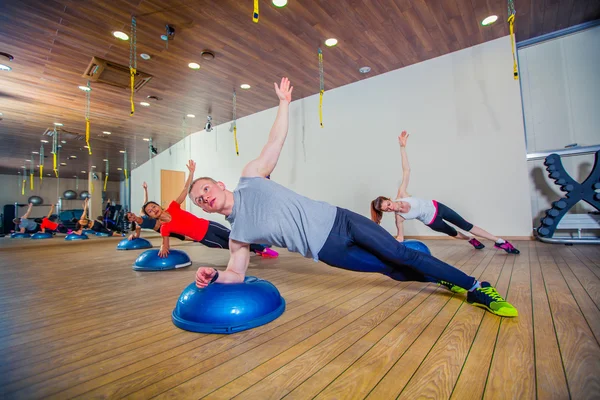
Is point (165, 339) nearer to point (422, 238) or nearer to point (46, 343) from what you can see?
point (46, 343)

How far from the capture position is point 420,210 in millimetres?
3338

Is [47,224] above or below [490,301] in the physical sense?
above

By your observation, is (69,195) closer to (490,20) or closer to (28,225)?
(28,225)

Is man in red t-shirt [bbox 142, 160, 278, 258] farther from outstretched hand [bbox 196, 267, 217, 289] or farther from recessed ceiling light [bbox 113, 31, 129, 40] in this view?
recessed ceiling light [bbox 113, 31, 129, 40]

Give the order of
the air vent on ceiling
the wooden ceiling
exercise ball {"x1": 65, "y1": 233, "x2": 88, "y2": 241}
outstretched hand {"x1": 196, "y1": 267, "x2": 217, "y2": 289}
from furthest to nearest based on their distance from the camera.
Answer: exercise ball {"x1": 65, "y1": 233, "x2": 88, "y2": 241}, the air vent on ceiling, the wooden ceiling, outstretched hand {"x1": 196, "y1": 267, "x2": 217, "y2": 289}

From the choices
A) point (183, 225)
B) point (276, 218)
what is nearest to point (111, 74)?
point (183, 225)

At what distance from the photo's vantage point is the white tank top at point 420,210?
3.32 m

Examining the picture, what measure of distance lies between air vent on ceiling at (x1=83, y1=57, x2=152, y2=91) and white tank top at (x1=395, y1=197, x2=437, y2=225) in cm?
491

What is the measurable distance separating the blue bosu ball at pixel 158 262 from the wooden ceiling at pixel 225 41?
9.79ft

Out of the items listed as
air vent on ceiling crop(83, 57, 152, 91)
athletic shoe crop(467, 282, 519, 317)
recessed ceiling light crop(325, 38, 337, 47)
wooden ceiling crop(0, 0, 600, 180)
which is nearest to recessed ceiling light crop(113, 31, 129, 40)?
wooden ceiling crop(0, 0, 600, 180)

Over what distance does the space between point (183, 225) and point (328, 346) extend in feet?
7.95

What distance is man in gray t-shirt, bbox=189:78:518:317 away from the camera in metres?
1.53

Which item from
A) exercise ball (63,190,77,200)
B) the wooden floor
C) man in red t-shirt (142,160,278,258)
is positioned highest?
exercise ball (63,190,77,200)

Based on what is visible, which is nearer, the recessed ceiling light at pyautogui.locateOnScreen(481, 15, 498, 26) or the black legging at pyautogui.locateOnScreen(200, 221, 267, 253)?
the black legging at pyautogui.locateOnScreen(200, 221, 267, 253)
